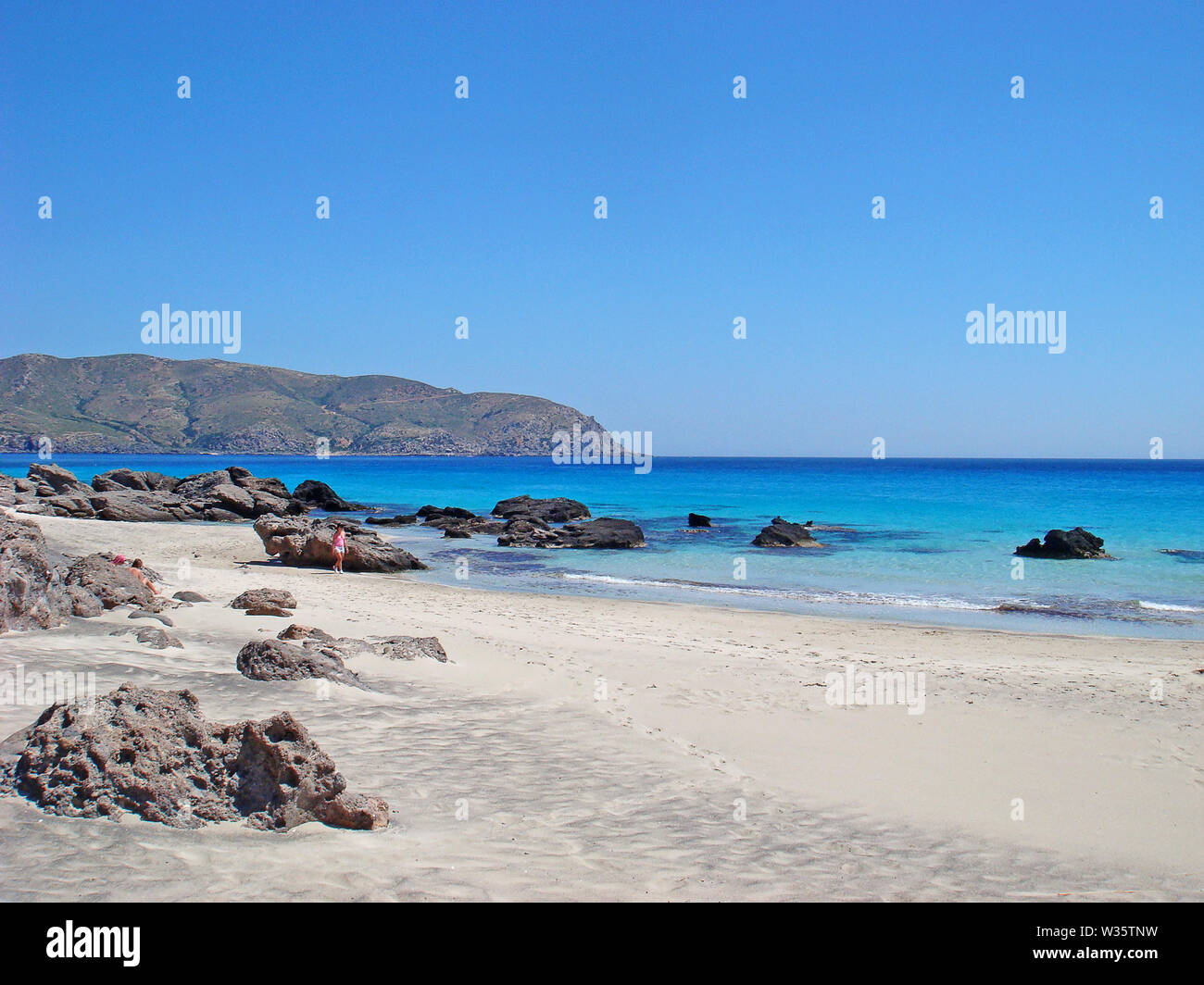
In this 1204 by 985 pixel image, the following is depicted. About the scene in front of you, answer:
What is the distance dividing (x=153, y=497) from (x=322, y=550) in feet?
65.7

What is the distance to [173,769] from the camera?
514cm

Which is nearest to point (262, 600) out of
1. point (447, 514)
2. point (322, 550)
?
point (322, 550)

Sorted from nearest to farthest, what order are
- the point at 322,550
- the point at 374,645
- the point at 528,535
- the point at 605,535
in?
the point at 374,645, the point at 322,550, the point at 605,535, the point at 528,535

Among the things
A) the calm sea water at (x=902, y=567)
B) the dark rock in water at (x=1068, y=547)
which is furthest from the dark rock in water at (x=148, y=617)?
the dark rock in water at (x=1068, y=547)

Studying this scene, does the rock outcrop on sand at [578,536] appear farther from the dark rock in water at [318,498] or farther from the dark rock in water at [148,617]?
the dark rock in water at [148,617]

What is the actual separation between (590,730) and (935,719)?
4133mm

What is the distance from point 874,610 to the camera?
19.4 meters

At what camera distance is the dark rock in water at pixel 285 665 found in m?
8.64

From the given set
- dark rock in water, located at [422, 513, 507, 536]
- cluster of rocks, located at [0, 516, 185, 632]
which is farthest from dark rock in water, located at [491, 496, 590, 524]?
cluster of rocks, located at [0, 516, 185, 632]

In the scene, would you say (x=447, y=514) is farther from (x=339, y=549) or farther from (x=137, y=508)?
(x=339, y=549)

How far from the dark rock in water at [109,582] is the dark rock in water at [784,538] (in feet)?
84.8

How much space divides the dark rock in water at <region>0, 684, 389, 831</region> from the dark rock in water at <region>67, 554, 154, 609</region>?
7281 millimetres
